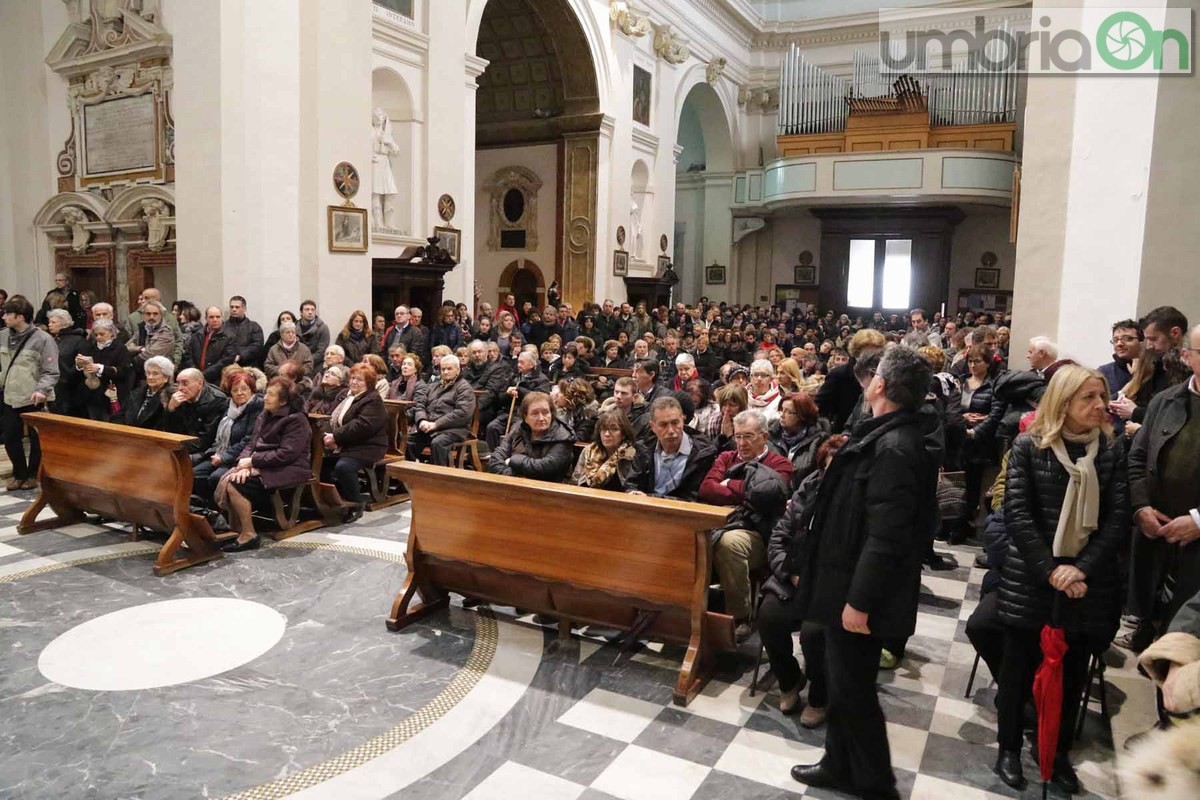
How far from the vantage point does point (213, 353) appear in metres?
8.60

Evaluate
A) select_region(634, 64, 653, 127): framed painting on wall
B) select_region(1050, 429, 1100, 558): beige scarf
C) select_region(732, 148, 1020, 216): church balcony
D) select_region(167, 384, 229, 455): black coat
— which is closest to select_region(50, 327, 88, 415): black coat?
select_region(167, 384, 229, 455): black coat

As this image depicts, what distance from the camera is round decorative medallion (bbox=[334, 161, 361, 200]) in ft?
32.5

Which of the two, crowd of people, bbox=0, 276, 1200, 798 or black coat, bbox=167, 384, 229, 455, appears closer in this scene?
crowd of people, bbox=0, 276, 1200, 798

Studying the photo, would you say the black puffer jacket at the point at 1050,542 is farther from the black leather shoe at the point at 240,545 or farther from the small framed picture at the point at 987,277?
the small framed picture at the point at 987,277

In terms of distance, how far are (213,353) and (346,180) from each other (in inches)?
109

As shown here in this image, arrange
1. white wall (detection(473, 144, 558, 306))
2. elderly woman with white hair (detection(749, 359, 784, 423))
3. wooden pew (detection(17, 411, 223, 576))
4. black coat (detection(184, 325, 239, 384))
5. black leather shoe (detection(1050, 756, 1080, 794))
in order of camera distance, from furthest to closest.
A: white wall (detection(473, 144, 558, 306))
black coat (detection(184, 325, 239, 384))
elderly woman with white hair (detection(749, 359, 784, 423))
wooden pew (detection(17, 411, 223, 576))
black leather shoe (detection(1050, 756, 1080, 794))

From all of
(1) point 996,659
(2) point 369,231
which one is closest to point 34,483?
(2) point 369,231

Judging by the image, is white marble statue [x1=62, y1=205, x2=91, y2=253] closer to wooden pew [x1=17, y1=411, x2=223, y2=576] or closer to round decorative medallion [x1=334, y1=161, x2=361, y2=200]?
round decorative medallion [x1=334, y1=161, x2=361, y2=200]

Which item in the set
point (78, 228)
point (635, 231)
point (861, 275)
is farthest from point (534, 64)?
point (861, 275)

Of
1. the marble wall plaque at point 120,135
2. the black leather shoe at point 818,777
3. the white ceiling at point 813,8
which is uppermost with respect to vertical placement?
the white ceiling at point 813,8

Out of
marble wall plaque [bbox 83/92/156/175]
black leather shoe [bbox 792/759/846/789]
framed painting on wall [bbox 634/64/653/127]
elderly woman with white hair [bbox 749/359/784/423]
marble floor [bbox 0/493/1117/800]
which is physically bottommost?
marble floor [bbox 0/493/1117/800]

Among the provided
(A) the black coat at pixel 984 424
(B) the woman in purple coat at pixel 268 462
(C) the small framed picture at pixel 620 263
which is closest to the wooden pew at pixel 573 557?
(B) the woman in purple coat at pixel 268 462

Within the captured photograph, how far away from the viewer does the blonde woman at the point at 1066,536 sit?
2.86 meters

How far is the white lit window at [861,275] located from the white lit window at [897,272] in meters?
0.32
